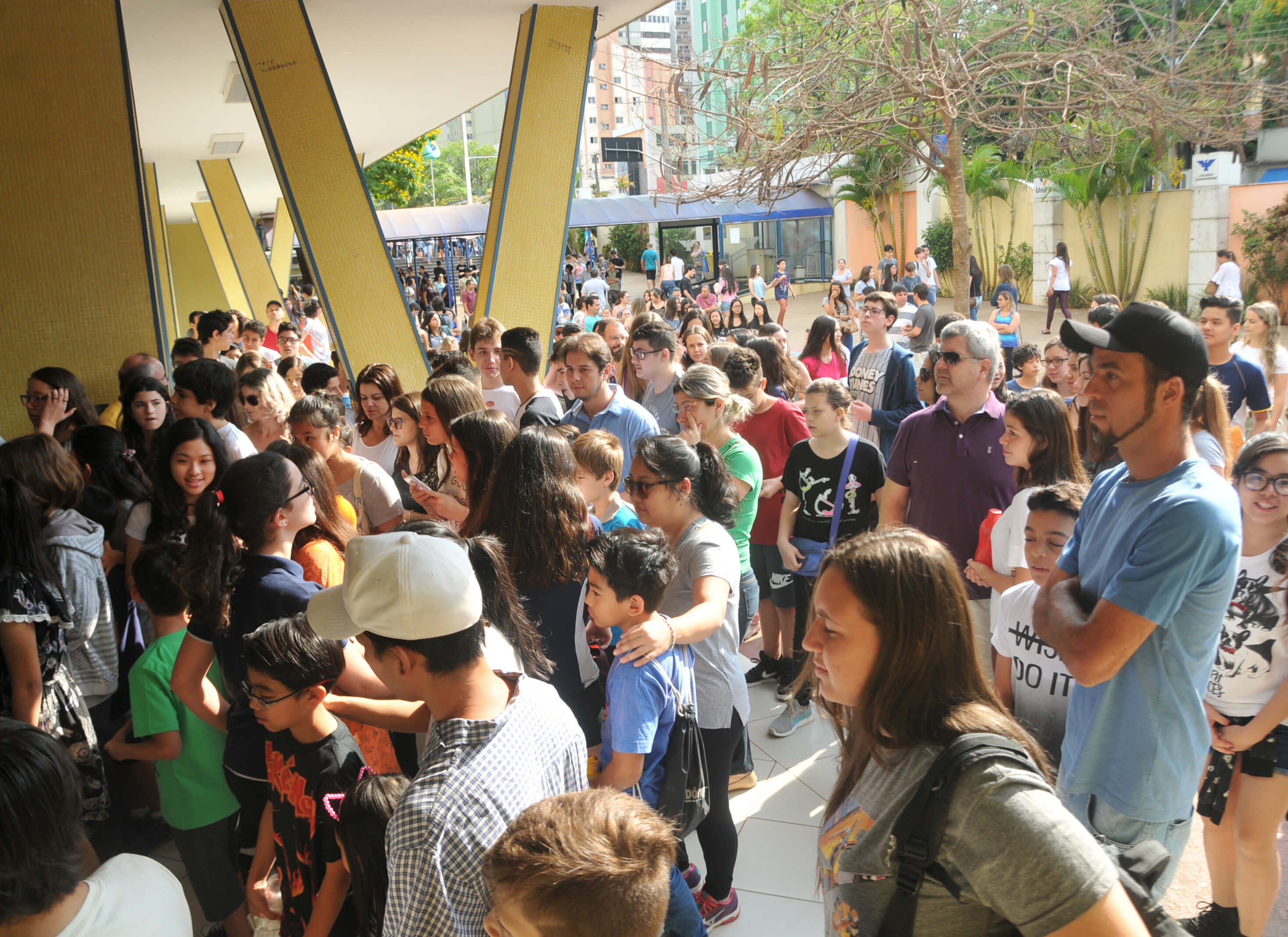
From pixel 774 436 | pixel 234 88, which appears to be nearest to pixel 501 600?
pixel 774 436

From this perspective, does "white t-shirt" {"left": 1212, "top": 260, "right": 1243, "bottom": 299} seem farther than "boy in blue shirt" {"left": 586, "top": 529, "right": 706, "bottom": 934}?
Yes

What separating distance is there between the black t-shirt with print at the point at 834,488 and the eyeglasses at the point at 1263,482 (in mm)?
1762

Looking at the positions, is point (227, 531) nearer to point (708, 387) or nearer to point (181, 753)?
point (181, 753)

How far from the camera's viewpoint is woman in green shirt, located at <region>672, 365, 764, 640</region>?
12.7 ft

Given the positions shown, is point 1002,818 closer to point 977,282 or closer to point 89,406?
point 89,406

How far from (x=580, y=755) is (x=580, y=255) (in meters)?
32.6

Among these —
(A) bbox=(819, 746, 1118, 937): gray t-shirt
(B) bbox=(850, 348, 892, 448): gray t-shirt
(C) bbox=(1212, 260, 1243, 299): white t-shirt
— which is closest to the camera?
(A) bbox=(819, 746, 1118, 937): gray t-shirt

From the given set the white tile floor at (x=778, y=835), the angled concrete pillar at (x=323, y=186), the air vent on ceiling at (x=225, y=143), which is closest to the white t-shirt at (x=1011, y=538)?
the white tile floor at (x=778, y=835)

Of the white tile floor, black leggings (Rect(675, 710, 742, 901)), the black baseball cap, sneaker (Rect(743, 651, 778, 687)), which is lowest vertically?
the white tile floor

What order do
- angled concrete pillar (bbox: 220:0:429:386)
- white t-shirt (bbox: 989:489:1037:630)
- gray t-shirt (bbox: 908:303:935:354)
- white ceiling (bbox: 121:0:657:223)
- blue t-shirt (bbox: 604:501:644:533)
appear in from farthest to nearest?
gray t-shirt (bbox: 908:303:935:354) < white ceiling (bbox: 121:0:657:223) < angled concrete pillar (bbox: 220:0:429:386) < blue t-shirt (bbox: 604:501:644:533) < white t-shirt (bbox: 989:489:1037:630)

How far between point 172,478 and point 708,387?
2.27 m

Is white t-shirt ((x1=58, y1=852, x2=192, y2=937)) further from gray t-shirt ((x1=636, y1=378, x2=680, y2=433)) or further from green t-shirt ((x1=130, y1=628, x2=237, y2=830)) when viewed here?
gray t-shirt ((x1=636, y1=378, x2=680, y2=433))

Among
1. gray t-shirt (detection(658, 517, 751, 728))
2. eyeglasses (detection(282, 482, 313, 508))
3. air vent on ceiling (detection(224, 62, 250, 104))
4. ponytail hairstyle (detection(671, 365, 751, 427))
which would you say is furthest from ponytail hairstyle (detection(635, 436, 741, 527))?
air vent on ceiling (detection(224, 62, 250, 104))

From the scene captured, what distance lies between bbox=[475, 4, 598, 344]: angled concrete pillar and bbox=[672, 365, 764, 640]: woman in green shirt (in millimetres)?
4086
